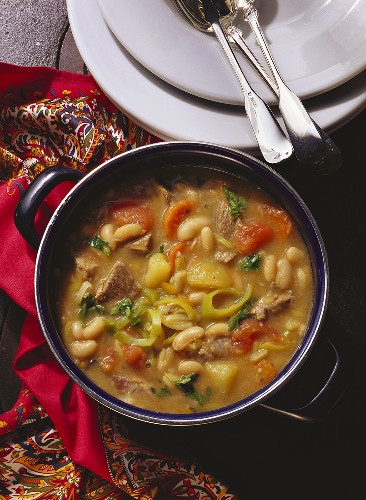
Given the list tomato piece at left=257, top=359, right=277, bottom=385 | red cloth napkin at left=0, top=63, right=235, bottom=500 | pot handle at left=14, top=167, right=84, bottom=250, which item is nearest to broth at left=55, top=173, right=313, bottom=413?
tomato piece at left=257, top=359, right=277, bottom=385

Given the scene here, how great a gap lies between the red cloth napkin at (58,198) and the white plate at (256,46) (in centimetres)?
24

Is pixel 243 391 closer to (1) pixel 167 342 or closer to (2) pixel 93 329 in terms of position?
(1) pixel 167 342

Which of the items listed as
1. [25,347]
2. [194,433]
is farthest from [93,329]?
[194,433]

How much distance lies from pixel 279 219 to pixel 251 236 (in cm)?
9

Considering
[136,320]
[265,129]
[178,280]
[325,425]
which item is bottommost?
[325,425]

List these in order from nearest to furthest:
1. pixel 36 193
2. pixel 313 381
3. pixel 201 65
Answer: pixel 36 193, pixel 201 65, pixel 313 381

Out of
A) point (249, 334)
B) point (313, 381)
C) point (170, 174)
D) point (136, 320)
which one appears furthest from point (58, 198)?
point (313, 381)

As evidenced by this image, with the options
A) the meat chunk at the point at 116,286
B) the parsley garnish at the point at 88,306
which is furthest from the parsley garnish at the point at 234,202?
the parsley garnish at the point at 88,306

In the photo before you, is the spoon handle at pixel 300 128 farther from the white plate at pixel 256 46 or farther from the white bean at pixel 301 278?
the white bean at pixel 301 278

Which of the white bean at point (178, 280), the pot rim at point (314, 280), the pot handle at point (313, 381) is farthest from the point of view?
the pot handle at point (313, 381)

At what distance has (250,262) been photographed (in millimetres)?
1867

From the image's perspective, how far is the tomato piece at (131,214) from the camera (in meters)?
1.89

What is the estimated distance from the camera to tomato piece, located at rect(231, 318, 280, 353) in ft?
6.02

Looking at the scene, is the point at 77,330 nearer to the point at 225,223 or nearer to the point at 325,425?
the point at 225,223
